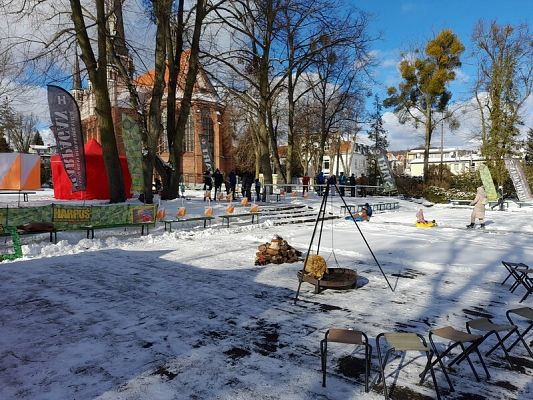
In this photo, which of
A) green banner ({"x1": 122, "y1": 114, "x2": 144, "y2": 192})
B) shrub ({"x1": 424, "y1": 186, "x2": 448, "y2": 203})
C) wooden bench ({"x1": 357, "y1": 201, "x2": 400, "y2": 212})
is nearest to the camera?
green banner ({"x1": 122, "y1": 114, "x2": 144, "y2": 192})

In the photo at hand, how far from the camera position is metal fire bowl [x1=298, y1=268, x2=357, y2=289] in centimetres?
684

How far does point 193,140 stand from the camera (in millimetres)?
48062

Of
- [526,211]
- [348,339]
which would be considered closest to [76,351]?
[348,339]

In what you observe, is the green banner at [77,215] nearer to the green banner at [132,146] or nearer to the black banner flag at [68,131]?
the green banner at [132,146]

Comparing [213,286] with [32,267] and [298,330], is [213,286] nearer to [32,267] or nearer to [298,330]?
[298,330]

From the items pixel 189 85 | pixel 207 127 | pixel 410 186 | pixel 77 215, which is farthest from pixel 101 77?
pixel 207 127

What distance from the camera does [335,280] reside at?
703 centimetres

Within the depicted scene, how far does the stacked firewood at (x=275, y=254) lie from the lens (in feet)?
29.0

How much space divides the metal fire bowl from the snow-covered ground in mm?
160

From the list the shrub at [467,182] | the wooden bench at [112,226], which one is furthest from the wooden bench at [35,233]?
the shrub at [467,182]

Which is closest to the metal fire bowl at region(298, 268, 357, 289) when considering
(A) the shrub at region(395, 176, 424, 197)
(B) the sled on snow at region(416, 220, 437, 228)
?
(B) the sled on snow at region(416, 220, 437, 228)

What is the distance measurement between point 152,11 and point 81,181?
8381 millimetres

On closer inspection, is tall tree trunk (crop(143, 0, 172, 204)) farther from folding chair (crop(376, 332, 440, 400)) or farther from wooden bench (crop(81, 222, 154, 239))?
folding chair (crop(376, 332, 440, 400))

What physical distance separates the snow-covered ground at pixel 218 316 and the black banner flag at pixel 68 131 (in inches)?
140
